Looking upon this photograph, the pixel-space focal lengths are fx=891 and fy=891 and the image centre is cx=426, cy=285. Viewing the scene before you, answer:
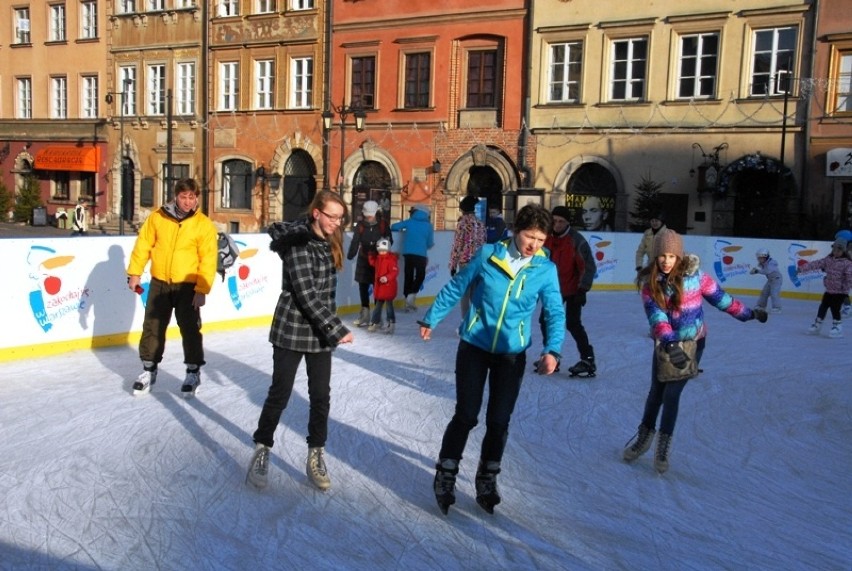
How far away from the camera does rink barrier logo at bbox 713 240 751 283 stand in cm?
1725

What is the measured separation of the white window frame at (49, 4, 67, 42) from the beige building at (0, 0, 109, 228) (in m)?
0.04

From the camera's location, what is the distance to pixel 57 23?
36375 millimetres

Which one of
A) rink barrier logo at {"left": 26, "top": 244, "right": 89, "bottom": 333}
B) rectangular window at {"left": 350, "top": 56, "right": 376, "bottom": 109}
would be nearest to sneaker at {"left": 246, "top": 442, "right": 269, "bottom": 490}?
rink barrier logo at {"left": 26, "top": 244, "right": 89, "bottom": 333}

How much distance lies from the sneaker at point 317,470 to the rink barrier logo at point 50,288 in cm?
498

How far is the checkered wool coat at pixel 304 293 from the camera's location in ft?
14.9

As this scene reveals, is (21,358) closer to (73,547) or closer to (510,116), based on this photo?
(73,547)

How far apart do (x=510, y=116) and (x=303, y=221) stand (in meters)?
22.2

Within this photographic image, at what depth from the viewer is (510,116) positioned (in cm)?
2617

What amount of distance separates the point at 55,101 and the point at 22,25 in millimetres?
3988

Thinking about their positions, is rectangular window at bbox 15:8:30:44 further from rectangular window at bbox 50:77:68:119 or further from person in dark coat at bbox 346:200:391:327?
person in dark coat at bbox 346:200:391:327

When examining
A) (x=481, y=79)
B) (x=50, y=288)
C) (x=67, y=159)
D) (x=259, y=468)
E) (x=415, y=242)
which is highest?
(x=481, y=79)

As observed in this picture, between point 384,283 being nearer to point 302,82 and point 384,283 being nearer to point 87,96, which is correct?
point 302,82

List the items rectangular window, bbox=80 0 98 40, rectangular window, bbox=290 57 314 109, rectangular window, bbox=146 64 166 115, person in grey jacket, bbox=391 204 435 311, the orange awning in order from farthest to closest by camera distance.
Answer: rectangular window, bbox=80 0 98 40 → the orange awning → rectangular window, bbox=146 64 166 115 → rectangular window, bbox=290 57 314 109 → person in grey jacket, bbox=391 204 435 311

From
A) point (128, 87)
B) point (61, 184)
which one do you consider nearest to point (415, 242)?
point (128, 87)
